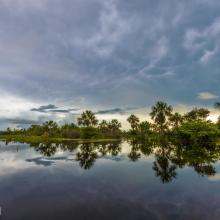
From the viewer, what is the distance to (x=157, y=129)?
116m

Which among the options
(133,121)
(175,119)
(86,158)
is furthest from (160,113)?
(86,158)

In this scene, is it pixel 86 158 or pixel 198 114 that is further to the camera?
pixel 198 114

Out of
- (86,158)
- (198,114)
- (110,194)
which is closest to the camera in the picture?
(110,194)

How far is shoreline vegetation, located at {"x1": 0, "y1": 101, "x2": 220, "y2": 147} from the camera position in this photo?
6462 cm

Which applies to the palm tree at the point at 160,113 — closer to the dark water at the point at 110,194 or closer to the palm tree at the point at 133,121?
the palm tree at the point at 133,121

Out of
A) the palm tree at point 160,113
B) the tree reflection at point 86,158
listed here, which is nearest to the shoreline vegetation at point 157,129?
the palm tree at point 160,113

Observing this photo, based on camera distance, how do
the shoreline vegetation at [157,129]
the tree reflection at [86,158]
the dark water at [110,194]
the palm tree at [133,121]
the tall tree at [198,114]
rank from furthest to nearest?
the palm tree at [133,121], the tall tree at [198,114], the shoreline vegetation at [157,129], the tree reflection at [86,158], the dark water at [110,194]

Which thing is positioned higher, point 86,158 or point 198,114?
point 198,114

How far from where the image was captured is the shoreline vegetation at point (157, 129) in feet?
212

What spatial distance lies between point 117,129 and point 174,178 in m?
140

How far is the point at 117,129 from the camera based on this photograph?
162 m

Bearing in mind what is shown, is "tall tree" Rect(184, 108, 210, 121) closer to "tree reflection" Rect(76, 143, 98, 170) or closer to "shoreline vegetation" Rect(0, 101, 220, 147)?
"shoreline vegetation" Rect(0, 101, 220, 147)

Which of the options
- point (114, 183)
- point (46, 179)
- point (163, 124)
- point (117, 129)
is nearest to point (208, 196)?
point (114, 183)

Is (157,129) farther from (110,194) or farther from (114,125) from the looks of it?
(110,194)
